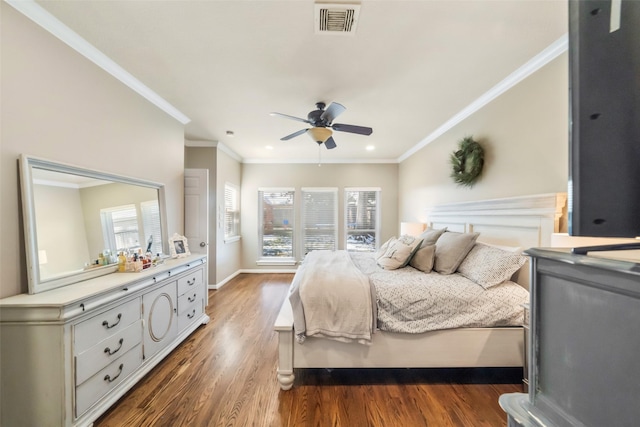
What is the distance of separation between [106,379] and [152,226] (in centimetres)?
141

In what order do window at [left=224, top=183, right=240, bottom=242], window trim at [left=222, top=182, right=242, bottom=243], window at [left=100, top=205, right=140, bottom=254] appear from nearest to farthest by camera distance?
window at [left=100, top=205, right=140, bottom=254] < window trim at [left=222, top=182, right=242, bottom=243] < window at [left=224, top=183, right=240, bottom=242]

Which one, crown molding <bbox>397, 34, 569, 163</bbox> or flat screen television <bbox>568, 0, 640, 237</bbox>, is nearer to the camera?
flat screen television <bbox>568, 0, 640, 237</bbox>

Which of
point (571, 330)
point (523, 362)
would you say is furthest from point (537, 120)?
point (571, 330)

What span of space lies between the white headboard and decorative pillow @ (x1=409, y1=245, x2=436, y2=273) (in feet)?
1.99

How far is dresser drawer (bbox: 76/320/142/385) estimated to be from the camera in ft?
4.70

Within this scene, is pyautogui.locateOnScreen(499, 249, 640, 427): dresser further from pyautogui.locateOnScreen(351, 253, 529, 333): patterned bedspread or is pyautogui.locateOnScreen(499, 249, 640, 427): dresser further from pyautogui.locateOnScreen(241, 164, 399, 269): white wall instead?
pyautogui.locateOnScreen(241, 164, 399, 269): white wall

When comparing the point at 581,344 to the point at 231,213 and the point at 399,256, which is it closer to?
the point at 399,256

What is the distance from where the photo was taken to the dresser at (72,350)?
4.39 ft

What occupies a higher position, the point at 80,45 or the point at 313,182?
the point at 80,45

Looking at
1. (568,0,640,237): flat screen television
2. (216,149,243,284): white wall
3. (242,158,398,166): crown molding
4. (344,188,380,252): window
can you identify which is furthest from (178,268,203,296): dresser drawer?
(344,188,380,252): window

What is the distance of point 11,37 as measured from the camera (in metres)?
1.46

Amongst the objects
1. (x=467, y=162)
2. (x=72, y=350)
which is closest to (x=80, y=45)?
(x=72, y=350)

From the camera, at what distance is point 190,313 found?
2580 millimetres

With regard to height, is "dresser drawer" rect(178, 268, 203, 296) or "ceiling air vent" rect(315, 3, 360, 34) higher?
"ceiling air vent" rect(315, 3, 360, 34)
